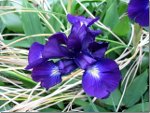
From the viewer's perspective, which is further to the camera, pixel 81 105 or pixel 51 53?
pixel 81 105

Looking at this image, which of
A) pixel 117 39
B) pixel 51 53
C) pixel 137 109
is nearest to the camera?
pixel 51 53

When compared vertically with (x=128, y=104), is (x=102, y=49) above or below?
above

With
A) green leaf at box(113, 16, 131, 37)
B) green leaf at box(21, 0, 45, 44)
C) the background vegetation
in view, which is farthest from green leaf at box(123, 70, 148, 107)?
green leaf at box(21, 0, 45, 44)

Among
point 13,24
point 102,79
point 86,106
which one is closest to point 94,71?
point 102,79

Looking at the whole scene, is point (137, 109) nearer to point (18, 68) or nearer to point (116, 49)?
point (116, 49)

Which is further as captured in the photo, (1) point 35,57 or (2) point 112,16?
(2) point 112,16

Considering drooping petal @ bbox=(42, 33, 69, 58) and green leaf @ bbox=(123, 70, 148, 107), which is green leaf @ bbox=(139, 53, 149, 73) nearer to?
green leaf @ bbox=(123, 70, 148, 107)

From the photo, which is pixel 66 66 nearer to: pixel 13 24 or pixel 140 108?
pixel 140 108

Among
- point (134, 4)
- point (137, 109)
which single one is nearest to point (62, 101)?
point (137, 109)
